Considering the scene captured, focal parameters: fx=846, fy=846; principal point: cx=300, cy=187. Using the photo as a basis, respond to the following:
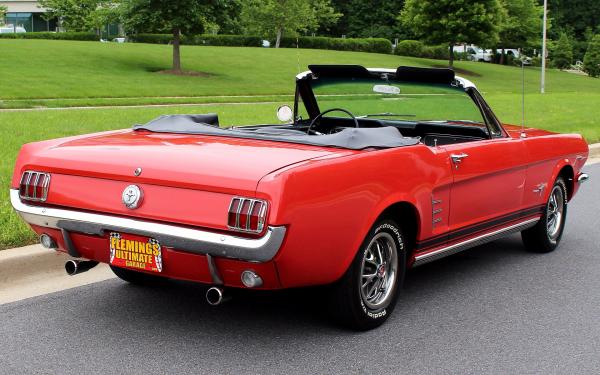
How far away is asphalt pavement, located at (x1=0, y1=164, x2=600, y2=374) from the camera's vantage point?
13.6 ft

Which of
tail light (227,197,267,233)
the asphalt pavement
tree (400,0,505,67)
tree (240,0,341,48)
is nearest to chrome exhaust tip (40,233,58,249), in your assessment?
the asphalt pavement

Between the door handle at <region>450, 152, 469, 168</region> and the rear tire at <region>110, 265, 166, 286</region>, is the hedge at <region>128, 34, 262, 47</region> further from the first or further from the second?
the door handle at <region>450, 152, 469, 168</region>

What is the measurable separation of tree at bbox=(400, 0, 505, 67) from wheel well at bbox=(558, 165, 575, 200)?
4440 cm

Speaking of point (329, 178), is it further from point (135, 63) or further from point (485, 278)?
point (135, 63)

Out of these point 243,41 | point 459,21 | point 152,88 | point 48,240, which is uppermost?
point 459,21

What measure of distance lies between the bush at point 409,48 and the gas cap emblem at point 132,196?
61.3 m

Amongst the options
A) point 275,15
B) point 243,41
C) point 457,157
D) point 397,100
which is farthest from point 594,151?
point 243,41

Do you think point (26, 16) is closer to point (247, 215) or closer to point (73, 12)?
point (73, 12)

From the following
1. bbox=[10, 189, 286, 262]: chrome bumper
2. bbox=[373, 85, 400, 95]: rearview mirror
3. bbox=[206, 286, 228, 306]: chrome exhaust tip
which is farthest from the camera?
bbox=[373, 85, 400, 95]: rearview mirror

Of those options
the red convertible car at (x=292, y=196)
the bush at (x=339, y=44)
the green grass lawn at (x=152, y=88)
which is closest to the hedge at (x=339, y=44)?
the bush at (x=339, y=44)

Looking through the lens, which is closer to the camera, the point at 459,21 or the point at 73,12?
the point at 459,21

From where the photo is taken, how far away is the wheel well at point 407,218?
478cm

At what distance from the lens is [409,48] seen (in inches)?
Result: 2532

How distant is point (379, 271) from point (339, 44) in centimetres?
5882
